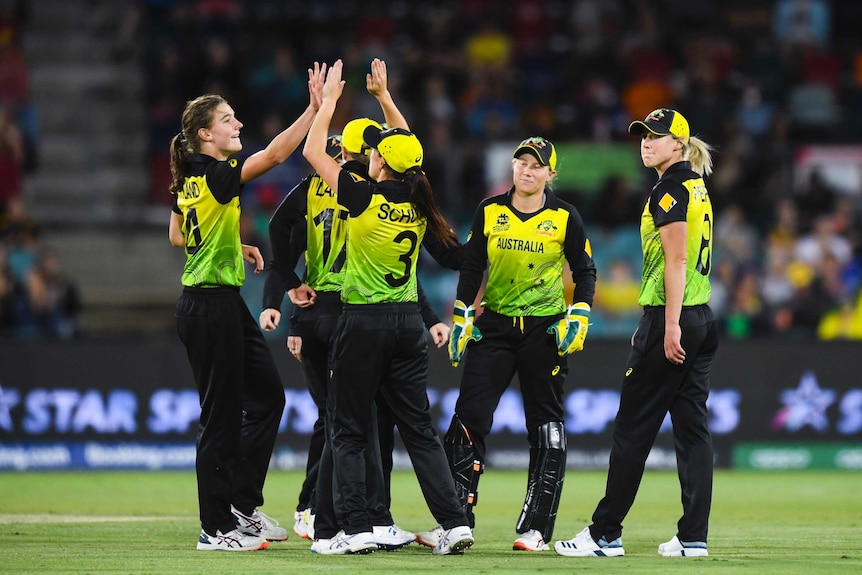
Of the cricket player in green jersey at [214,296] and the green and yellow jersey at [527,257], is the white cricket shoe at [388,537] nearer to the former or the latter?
the cricket player in green jersey at [214,296]

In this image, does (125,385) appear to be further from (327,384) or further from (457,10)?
(457,10)

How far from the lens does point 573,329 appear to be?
7977mm

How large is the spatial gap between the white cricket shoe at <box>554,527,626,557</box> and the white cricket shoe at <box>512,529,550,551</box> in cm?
24

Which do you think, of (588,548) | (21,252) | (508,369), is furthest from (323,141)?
(21,252)

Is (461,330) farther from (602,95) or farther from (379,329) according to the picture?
(602,95)

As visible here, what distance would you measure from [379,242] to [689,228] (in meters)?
1.81

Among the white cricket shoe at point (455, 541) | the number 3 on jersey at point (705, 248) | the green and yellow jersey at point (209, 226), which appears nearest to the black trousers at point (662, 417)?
the number 3 on jersey at point (705, 248)

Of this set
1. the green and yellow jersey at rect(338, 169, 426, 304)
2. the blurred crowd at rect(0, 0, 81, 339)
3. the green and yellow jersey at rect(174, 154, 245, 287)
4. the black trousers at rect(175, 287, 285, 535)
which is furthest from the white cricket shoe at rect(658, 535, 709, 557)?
the blurred crowd at rect(0, 0, 81, 339)

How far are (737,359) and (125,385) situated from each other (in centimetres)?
640

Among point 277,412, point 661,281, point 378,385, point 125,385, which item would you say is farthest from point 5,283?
point 661,281

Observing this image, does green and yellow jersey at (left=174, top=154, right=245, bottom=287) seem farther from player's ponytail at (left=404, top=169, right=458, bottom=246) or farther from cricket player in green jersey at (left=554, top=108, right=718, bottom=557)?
cricket player in green jersey at (left=554, top=108, right=718, bottom=557)

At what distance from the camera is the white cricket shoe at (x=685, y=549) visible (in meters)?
7.60

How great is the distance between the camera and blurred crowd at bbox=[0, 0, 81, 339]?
582 inches

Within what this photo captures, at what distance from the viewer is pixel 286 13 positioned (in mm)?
21094
